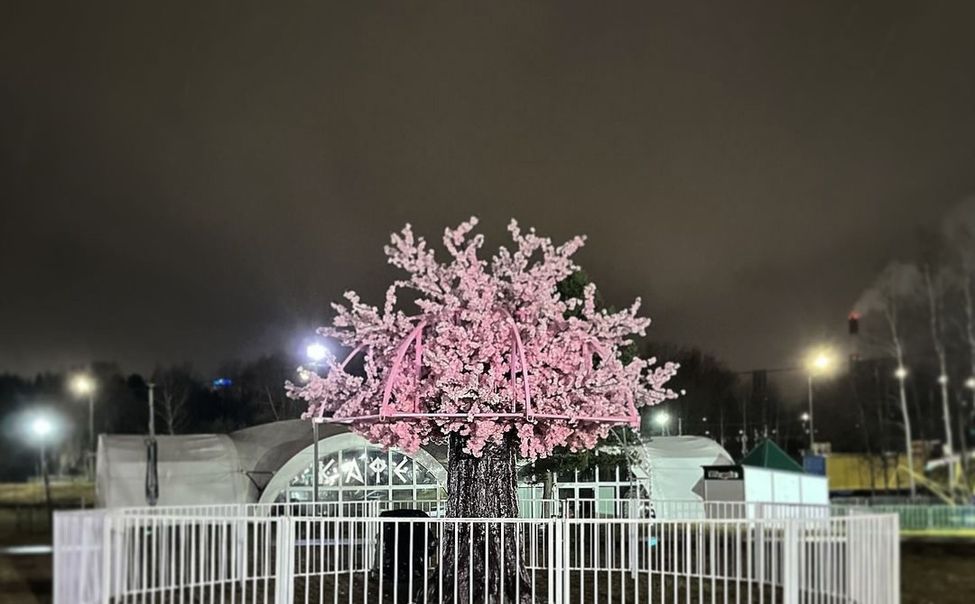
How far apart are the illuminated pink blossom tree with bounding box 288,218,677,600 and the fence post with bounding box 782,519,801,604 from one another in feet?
7.02

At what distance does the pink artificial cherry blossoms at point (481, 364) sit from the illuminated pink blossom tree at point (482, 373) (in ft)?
0.03

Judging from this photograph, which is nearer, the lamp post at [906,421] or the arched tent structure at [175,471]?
the lamp post at [906,421]

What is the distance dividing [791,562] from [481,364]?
2.77 m

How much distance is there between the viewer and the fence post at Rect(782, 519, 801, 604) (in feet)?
19.7

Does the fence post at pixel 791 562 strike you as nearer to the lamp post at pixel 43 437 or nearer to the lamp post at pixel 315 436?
the lamp post at pixel 315 436

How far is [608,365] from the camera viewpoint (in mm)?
8234

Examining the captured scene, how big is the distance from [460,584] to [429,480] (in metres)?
7.32

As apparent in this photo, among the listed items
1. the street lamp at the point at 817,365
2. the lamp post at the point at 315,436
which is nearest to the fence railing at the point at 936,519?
the street lamp at the point at 817,365

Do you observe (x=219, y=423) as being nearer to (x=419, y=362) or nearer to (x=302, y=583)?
(x=302, y=583)

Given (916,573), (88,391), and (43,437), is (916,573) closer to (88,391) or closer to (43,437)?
(43,437)

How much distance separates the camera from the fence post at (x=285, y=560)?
6535 millimetres

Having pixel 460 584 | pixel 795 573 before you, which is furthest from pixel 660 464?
pixel 795 573

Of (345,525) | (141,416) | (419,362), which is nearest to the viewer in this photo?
(419,362)

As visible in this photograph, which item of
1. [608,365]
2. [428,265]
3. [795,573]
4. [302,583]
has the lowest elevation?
[302,583]
